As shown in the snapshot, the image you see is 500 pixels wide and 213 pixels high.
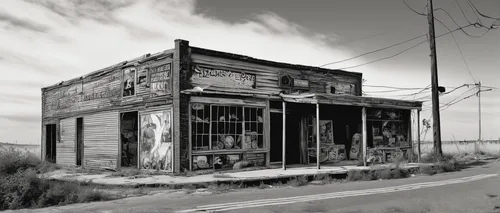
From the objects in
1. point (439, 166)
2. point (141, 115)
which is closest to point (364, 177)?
point (439, 166)

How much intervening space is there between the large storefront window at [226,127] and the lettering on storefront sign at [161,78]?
4.98ft

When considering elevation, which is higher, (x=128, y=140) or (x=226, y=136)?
(x=226, y=136)

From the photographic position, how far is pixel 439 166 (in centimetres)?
1936

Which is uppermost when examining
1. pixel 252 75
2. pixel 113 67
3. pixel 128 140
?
pixel 113 67

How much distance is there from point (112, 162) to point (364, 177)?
11339 mm

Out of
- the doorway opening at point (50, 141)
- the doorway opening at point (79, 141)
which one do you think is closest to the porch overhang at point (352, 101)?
the doorway opening at point (79, 141)

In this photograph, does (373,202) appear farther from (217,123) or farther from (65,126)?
(65,126)

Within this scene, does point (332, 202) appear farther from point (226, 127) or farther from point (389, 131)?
point (389, 131)

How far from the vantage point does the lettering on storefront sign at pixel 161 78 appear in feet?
55.6

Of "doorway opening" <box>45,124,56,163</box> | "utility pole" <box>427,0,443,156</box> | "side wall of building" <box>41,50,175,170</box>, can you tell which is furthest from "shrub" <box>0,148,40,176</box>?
"utility pole" <box>427,0,443,156</box>

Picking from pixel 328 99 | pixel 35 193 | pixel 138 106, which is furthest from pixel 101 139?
pixel 328 99

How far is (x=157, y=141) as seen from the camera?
57.1ft

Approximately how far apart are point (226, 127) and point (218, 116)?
60cm

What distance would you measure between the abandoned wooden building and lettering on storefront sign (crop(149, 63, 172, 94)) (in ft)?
0.13
